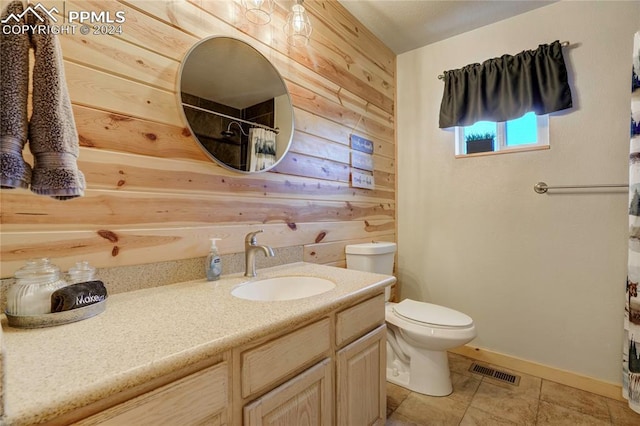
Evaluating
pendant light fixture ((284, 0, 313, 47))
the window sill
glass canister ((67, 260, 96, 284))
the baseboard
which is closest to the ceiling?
pendant light fixture ((284, 0, 313, 47))

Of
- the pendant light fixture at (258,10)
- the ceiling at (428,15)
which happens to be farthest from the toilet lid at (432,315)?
the ceiling at (428,15)

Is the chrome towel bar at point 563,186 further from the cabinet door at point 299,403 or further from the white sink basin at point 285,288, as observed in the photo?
the cabinet door at point 299,403

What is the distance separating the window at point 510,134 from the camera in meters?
2.00

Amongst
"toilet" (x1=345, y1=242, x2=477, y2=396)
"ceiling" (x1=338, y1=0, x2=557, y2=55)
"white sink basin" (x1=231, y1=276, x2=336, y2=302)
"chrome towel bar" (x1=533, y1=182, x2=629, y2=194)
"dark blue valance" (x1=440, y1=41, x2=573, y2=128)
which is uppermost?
"ceiling" (x1=338, y1=0, x2=557, y2=55)

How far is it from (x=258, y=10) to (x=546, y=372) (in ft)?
9.07

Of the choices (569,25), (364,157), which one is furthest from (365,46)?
(569,25)

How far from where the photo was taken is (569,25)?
1.88 m

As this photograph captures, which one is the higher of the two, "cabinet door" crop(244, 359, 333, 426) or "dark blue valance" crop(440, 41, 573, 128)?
"dark blue valance" crop(440, 41, 573, 128)

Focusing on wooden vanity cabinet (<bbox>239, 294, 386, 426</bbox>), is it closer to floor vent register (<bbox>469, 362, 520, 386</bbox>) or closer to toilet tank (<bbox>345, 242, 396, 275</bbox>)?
toilet tank (<bbox>345, 242, 396, 275</bbox>)

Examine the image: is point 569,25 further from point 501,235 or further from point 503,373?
point 503,373

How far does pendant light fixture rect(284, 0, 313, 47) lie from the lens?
149 centimetres

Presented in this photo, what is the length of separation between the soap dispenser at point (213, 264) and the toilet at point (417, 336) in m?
0.96

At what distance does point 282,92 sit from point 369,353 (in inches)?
52.9

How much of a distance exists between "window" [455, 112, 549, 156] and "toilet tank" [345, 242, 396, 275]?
104 centimetres
